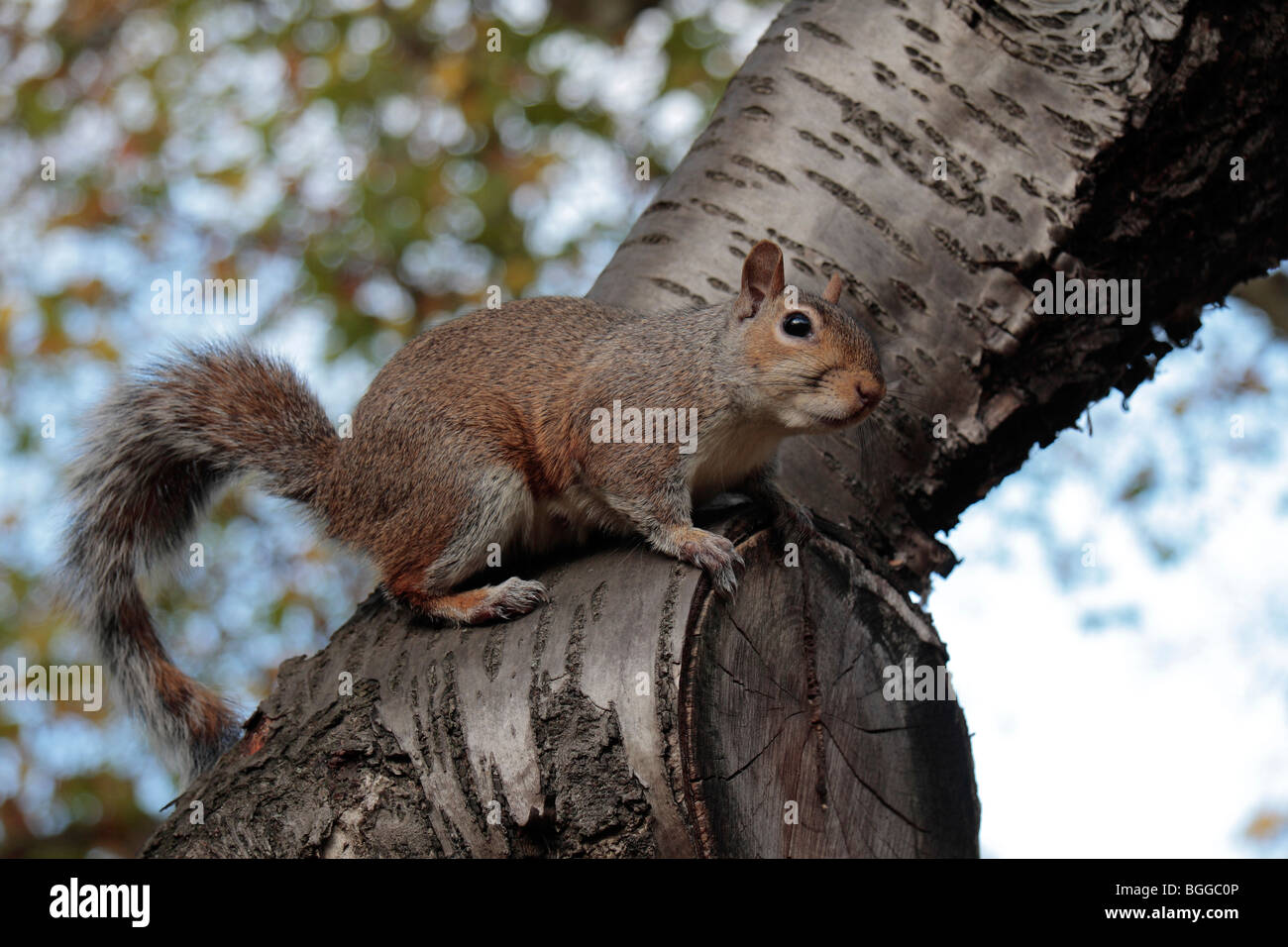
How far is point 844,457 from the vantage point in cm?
222

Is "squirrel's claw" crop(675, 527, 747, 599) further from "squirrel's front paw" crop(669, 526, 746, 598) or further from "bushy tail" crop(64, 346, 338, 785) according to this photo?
"bushy tail" crop(64, 346, 338, 785)

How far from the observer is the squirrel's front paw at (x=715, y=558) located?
1.73 metres

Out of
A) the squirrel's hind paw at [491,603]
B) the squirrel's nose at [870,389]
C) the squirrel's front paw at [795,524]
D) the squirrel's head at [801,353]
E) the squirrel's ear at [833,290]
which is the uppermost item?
the squirrel's ear at [833,290]

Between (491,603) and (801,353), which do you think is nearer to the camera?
(491,603)

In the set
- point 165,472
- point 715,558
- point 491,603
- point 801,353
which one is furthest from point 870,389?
point 165,472

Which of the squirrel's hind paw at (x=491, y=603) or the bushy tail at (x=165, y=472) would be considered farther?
the bushy tail at (x=165, y=472)

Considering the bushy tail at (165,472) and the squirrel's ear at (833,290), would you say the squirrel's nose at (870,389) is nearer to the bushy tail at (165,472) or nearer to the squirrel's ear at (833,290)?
the squirrel's ear at (833,290)

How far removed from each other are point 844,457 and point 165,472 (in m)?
1.46

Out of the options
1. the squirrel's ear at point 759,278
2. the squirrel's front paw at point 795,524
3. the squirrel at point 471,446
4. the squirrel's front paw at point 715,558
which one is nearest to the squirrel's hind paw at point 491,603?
the squirrel at point 471,446

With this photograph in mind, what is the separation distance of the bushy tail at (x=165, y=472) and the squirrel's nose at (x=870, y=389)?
1147 mm

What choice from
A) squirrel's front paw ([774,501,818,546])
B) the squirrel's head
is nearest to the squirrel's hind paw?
squirrel's front paw ([774,501,818,546])

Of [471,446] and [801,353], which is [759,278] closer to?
[801,353]

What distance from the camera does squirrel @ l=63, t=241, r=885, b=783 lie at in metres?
2.08

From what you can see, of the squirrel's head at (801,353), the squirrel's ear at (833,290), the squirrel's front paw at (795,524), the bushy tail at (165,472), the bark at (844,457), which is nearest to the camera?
the bark at (844,457)
